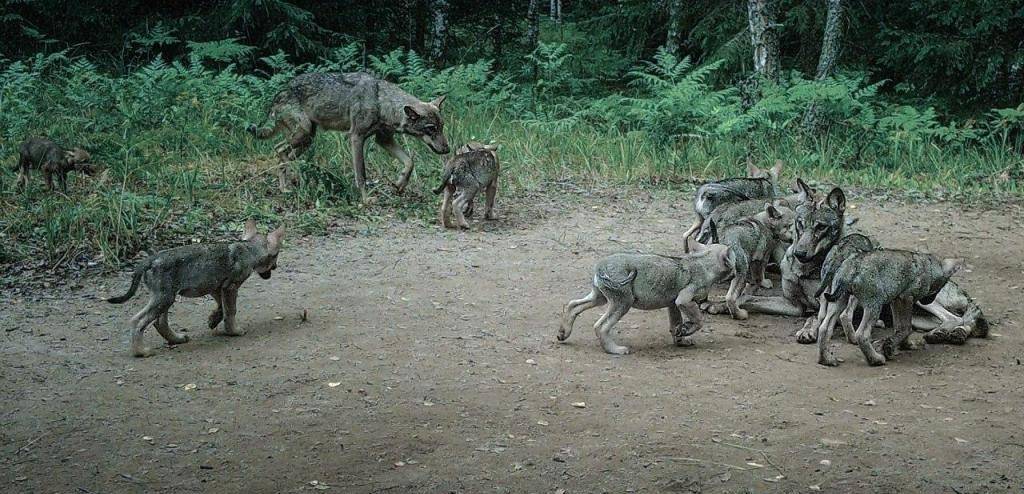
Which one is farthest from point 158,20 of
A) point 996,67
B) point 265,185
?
point 996,67

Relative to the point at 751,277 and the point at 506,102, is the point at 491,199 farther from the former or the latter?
the point at 506,102

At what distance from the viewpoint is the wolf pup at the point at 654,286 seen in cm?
728

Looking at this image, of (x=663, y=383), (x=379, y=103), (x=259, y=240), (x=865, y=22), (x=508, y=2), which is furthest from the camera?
(x=508, y=2)

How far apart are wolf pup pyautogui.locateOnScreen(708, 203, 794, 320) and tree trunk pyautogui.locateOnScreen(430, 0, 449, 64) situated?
43.9 feet

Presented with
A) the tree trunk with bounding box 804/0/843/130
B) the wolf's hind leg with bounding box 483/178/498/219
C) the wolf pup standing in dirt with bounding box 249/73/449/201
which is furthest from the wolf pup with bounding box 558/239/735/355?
the tree trunk with bounding box 804/0/843/130

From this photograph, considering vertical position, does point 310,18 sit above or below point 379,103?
above

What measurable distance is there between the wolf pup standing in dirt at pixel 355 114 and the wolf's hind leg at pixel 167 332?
16.4 feet

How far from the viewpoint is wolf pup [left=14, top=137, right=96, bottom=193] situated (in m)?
11.4

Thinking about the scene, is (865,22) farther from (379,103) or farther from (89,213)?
(89,213)

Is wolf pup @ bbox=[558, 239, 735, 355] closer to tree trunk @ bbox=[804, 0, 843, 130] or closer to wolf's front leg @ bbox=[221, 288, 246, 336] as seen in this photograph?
wolf's front leg @ bbox=[221, 288, 246, 336]

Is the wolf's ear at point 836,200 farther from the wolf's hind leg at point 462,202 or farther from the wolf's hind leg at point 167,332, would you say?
the wolf's hind leg at point 167,332

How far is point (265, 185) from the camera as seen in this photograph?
12641mm

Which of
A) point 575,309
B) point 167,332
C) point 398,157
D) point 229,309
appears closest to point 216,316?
point 229,309

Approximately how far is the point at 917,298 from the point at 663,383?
220 cm
